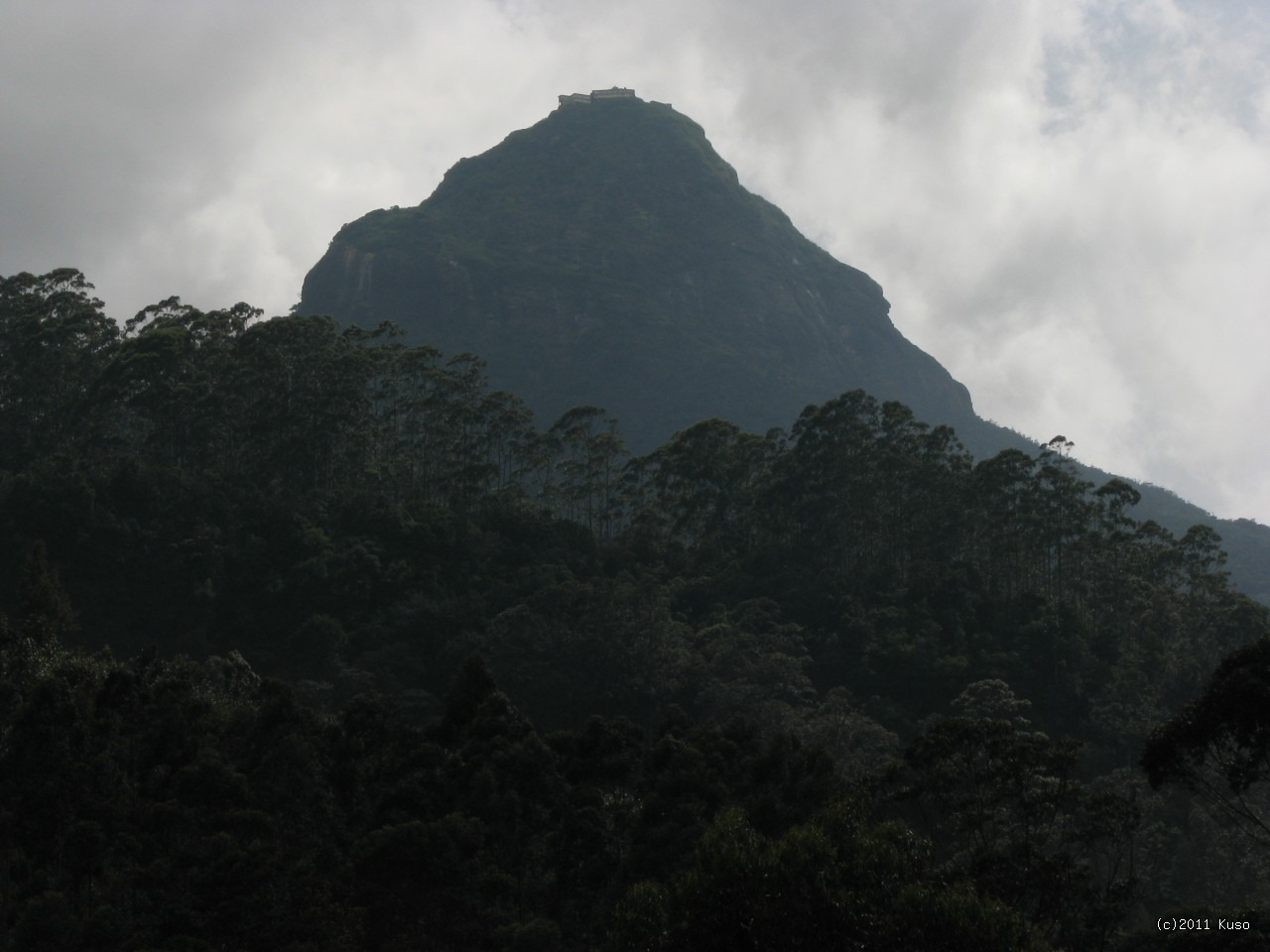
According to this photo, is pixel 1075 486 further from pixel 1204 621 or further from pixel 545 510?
pixel 545 510

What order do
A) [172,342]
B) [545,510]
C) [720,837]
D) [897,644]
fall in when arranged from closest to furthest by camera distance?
[720,837] → [897,644] → [172,342] → [545,510]

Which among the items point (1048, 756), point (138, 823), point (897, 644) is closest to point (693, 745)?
point (1048, 756)

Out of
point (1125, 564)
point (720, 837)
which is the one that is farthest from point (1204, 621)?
point (720, 837)

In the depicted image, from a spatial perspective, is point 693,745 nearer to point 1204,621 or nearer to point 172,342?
point 1204,621

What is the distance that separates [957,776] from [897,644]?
115 ft

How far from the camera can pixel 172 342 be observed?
8038cm

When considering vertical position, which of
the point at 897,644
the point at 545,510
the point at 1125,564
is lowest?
the point at 897,644

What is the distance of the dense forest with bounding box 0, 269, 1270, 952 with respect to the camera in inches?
1228

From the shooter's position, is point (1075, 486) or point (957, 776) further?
point (1075, 486)

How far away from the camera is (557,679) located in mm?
63875

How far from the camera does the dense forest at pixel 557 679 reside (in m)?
31.2

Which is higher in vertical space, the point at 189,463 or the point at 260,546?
the point at 189,463

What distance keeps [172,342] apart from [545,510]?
25.6 metres

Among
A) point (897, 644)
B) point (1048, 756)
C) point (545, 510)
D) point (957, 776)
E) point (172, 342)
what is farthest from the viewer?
point (545, 510)
